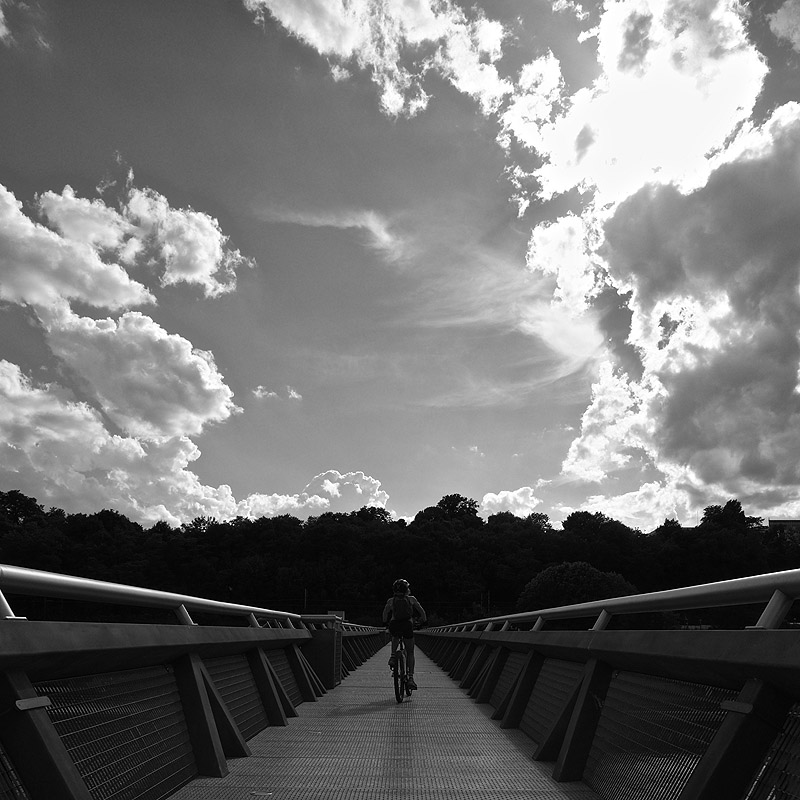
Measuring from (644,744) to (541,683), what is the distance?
2.84 meters

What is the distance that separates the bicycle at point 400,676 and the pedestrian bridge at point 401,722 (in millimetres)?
2409

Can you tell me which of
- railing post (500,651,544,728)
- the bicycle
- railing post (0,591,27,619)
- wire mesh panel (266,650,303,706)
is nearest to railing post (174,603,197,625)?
railing post (0,591,27,619)

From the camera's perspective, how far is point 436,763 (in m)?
5.33

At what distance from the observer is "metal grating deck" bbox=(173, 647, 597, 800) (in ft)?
14.0

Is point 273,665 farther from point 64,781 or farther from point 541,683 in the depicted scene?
point 64,781

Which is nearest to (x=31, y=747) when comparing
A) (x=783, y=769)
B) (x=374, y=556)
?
(x=783, y=769)

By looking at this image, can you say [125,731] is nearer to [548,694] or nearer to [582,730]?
[582,730]

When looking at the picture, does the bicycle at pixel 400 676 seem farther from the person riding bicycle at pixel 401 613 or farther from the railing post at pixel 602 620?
the railing post at pixel 602 620

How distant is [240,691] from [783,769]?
4.54 meters

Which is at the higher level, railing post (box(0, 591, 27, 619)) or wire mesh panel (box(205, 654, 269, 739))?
railing post (box(0, 591, 27, 619))

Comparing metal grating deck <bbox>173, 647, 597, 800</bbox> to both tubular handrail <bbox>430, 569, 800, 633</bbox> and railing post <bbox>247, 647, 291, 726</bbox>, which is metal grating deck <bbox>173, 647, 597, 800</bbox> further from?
tubular handrail <bbox>430, 569, 800, 633</bbox>

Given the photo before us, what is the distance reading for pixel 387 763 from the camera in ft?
17.4

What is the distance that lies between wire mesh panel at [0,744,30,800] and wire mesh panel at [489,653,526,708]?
5.76 meters

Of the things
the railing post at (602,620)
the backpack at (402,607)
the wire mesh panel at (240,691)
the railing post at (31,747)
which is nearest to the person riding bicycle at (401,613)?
the backpack at (402,607)
